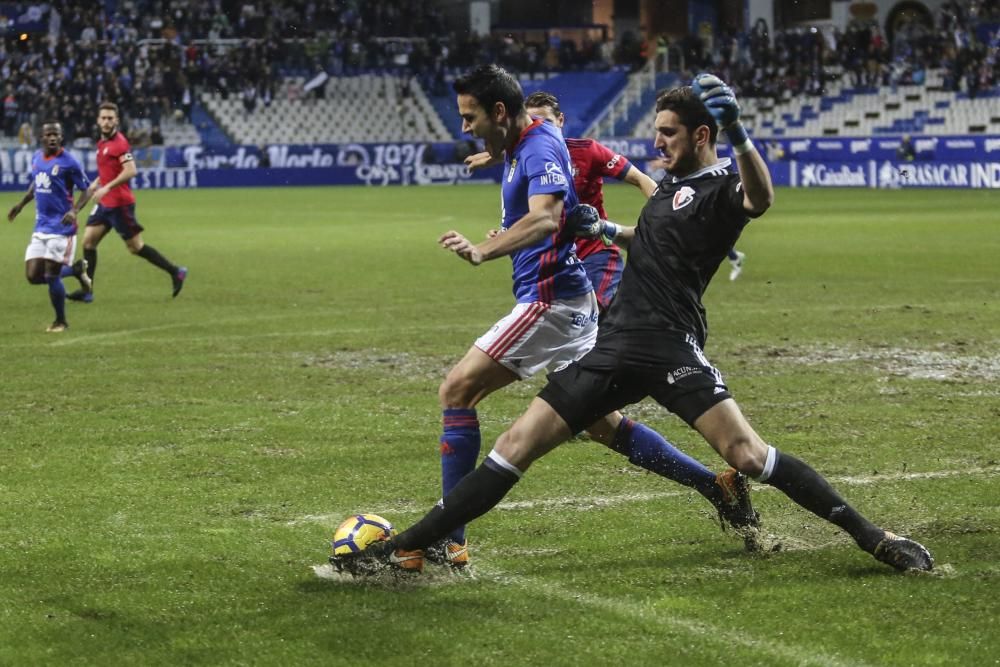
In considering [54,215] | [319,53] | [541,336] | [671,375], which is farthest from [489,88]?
[319,53]

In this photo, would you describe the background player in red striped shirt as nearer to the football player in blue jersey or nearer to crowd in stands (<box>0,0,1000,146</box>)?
the football player in blue jersey

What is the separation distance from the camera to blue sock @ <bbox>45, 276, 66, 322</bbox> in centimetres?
1449

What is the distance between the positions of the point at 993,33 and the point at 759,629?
50.0 metres

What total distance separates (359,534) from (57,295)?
966 cm

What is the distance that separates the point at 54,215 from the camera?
15.2 metres

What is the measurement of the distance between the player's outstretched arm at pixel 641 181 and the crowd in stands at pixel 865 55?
42.6 metres

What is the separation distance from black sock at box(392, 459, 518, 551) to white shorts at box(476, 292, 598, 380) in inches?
24.5

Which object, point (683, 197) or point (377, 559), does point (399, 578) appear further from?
point (683, 197)

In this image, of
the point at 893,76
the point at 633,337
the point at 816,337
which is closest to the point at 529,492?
the point at 633,337

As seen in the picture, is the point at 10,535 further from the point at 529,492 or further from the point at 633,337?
the point at 633,337

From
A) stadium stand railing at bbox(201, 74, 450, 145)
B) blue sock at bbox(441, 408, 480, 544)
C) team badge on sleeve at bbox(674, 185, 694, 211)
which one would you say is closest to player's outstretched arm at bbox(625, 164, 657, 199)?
team badge on sleeve at bbox(674, 185, 694, 211)

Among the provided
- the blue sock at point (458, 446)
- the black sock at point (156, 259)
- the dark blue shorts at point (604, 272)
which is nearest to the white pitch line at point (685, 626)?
the blue sock at point (458, 446)

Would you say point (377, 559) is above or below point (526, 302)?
below

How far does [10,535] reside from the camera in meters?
6.36
